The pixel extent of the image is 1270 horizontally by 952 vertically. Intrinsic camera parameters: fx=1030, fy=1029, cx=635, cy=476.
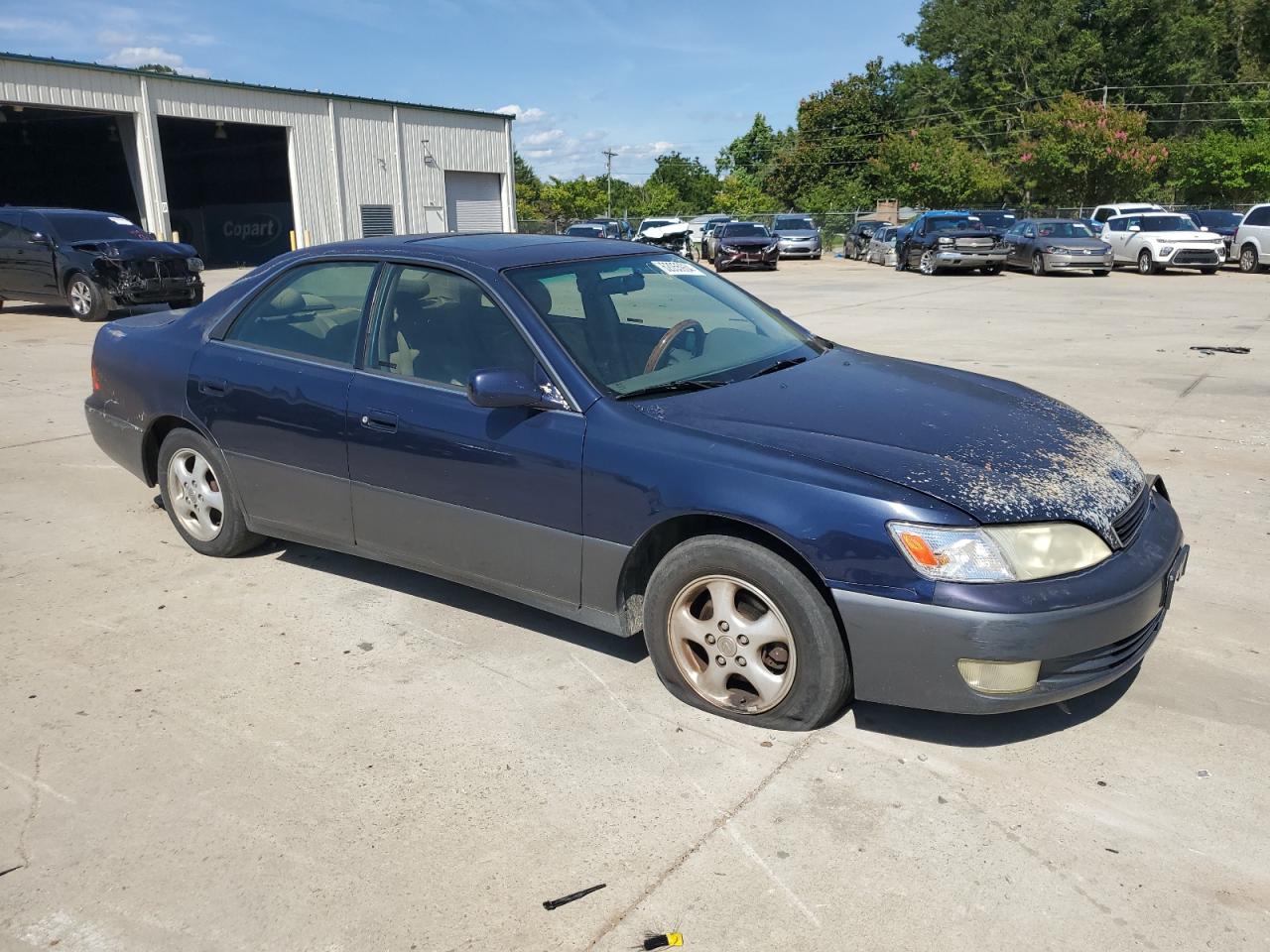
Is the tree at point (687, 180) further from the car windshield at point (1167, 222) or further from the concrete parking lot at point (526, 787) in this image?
the concrete parking lot at point (526, 787)

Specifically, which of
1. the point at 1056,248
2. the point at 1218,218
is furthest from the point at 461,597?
the point at 1218,218

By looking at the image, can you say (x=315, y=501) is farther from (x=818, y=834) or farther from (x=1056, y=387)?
(x=1056, y=387)

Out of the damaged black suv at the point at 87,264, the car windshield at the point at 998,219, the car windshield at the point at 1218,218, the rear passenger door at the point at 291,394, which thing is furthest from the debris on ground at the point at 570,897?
the car windshield at the point at 998,219

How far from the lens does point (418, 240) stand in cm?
449

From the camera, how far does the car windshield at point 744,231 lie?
31.7m

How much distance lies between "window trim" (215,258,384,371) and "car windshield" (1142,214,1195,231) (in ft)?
87.5

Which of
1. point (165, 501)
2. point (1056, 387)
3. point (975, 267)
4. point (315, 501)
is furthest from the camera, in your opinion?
point (975, 267)

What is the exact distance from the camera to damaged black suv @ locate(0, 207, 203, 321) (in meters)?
16.2

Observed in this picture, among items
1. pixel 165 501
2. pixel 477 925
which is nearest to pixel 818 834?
pixel 477 925

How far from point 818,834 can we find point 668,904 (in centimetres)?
51

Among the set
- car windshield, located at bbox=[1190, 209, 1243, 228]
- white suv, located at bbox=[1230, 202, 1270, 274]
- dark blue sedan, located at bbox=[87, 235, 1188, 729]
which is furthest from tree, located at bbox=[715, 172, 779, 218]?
dark blue sedan, located at bbox=[87, 235, 1188, 729]

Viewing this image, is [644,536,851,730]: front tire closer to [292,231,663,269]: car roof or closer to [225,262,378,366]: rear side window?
[292,231,663,269]: car roof

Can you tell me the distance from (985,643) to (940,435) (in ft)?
2.65

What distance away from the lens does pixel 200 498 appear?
16.5 feet
